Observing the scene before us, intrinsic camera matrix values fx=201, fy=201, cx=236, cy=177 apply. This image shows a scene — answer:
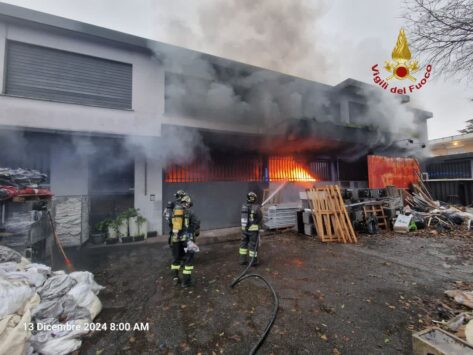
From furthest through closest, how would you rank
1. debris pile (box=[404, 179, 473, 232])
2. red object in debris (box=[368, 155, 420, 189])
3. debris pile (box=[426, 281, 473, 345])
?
1. red object in debris (box=[368, 155, 420, 189])
2. debris pile (box=[404, 179, 473, 232])
3. debris pile (box=[426, 281, 473, 345])

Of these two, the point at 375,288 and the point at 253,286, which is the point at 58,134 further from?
the point at 375,288

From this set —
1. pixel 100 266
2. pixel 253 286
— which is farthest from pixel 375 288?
pixel 100 266

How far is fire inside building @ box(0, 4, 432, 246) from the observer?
6.12m

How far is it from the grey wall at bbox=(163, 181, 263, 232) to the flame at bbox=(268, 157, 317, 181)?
1.40 metres

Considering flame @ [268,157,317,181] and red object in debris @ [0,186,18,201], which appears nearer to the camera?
red object in debris @ [0,186,18,201]

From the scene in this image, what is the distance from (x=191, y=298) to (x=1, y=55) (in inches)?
343

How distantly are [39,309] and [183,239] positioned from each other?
2.00m

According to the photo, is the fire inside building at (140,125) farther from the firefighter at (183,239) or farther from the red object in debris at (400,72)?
the firefighter at (183,239)

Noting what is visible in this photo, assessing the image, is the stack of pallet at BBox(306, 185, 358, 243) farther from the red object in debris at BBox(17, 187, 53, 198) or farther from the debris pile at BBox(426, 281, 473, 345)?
the red object in debris at BBox(17, 187, 53, 198)

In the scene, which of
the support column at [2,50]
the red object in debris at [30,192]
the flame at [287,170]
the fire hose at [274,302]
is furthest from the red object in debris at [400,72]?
the support column at [2,50]

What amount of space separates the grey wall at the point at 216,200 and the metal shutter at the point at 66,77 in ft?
12.4

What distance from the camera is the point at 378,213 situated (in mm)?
8070

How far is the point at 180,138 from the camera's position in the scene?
7277 millimetres

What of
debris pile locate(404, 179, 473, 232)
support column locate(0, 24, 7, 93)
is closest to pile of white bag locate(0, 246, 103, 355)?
support column locate(0, 24, 7, 93)
